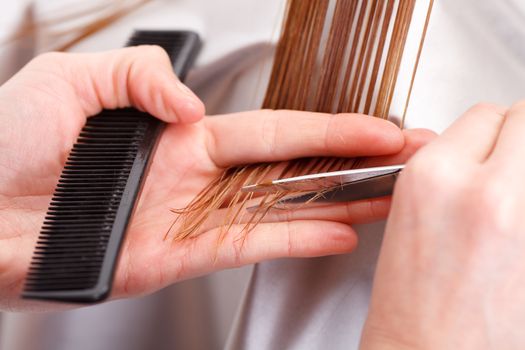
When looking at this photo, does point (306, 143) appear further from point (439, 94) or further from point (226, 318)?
point (226, 318)

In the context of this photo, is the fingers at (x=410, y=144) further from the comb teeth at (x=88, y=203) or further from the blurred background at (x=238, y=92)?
the comb teeth at (x=88, y=203)

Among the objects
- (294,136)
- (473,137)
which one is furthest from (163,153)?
(473,137)

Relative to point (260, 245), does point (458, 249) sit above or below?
above

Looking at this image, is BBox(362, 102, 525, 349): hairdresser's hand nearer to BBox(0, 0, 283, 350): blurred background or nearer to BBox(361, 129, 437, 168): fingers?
BBox(361, 129, 437, 168): fingers

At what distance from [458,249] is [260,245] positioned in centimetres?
26

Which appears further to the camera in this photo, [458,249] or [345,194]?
[345,194]

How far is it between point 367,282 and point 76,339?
1.72 ft

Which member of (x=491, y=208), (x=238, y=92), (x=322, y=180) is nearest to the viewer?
(x=491, y=208)

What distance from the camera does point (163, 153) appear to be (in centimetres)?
87

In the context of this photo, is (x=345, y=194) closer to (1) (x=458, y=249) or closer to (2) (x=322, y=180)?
(2) (x=322, y=180)

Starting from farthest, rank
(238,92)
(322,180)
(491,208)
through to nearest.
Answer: (238,92) < (322,180) < (491,208)

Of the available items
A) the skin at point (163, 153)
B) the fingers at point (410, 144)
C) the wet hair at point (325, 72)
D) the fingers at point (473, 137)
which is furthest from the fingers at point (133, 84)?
the fingers at point (473, 137)

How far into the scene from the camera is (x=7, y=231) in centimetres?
80

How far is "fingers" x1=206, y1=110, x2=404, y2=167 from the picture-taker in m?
0.71
